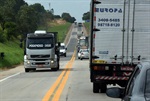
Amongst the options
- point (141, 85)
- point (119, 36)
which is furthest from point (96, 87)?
point (141, 85)

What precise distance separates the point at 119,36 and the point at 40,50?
56.5 feet

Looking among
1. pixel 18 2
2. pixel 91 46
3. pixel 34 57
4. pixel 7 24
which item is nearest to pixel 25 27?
pixel 7 24

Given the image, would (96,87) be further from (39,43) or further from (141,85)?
(39,43)

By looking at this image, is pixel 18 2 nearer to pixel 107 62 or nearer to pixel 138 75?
pixel 107 62

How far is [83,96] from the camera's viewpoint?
15.8 meters

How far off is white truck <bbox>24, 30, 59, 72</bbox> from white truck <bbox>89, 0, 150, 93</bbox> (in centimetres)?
1674

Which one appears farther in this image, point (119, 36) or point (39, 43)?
point (39, 43)

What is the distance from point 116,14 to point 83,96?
10.1ft

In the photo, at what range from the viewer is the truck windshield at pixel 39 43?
3228 centimetres

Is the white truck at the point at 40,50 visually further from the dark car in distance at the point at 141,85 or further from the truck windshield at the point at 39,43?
the dark car in distance at the point at 141,85

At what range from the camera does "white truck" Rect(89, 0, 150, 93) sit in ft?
51.3

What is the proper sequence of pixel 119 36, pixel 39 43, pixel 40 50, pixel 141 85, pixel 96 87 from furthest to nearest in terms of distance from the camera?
pixel 40 50 → pixel 39 43 → pixel 96 87 → pixel 119 36 → pixel 141 85

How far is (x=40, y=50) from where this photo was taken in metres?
32.4

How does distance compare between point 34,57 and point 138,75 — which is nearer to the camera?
point 138,75
